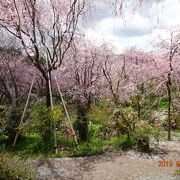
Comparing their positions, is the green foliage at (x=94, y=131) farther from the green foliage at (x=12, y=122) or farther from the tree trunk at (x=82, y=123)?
the green foliage at (x=12, y=122)

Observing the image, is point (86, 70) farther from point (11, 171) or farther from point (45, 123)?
point (11, 171)

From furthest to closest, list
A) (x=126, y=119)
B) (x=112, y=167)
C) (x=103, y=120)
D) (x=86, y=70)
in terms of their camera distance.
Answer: (x=86, y=70) → (x=103, y=120) → (x=126, y=119) → (x=112, y=167)

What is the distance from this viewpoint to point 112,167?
9.96 meters

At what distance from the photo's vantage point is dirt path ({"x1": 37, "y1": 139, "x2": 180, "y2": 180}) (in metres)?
9.18

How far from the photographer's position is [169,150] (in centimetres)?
1169

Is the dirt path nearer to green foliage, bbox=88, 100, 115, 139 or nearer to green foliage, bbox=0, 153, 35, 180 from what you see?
green foliage, bbox=0, 153, 35, 180

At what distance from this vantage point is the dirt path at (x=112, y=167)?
30.1 ft

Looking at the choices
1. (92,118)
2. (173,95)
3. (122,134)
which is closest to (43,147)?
(92,118)

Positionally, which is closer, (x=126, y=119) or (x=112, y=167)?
(x=112, y=167)

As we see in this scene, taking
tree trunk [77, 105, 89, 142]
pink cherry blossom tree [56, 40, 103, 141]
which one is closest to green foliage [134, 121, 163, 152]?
tree trunk [77, 105, 89, 142]
